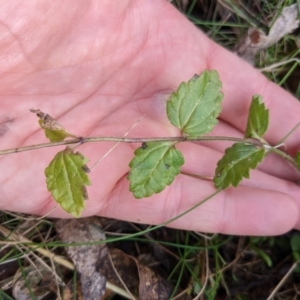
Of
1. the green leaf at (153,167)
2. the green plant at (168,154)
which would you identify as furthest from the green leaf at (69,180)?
the green leaf at (153,167)

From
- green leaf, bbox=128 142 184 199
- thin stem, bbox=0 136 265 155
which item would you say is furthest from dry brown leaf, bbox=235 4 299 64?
green leaf, bbox=128 142 184 199

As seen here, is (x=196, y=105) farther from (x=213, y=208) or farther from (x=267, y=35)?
(x=267, y=35)

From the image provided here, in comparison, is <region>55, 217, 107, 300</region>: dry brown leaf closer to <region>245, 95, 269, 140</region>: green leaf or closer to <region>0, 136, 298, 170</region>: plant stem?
<region>0, 136, 298, 170</region>: plant stem


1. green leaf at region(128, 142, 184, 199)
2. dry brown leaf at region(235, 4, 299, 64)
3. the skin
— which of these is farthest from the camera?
dry brown leaf at region(235, 4, 299, 64)

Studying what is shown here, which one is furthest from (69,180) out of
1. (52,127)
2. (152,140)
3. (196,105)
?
(196,105)

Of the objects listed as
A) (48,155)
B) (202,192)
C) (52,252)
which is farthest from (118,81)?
(52,252)
